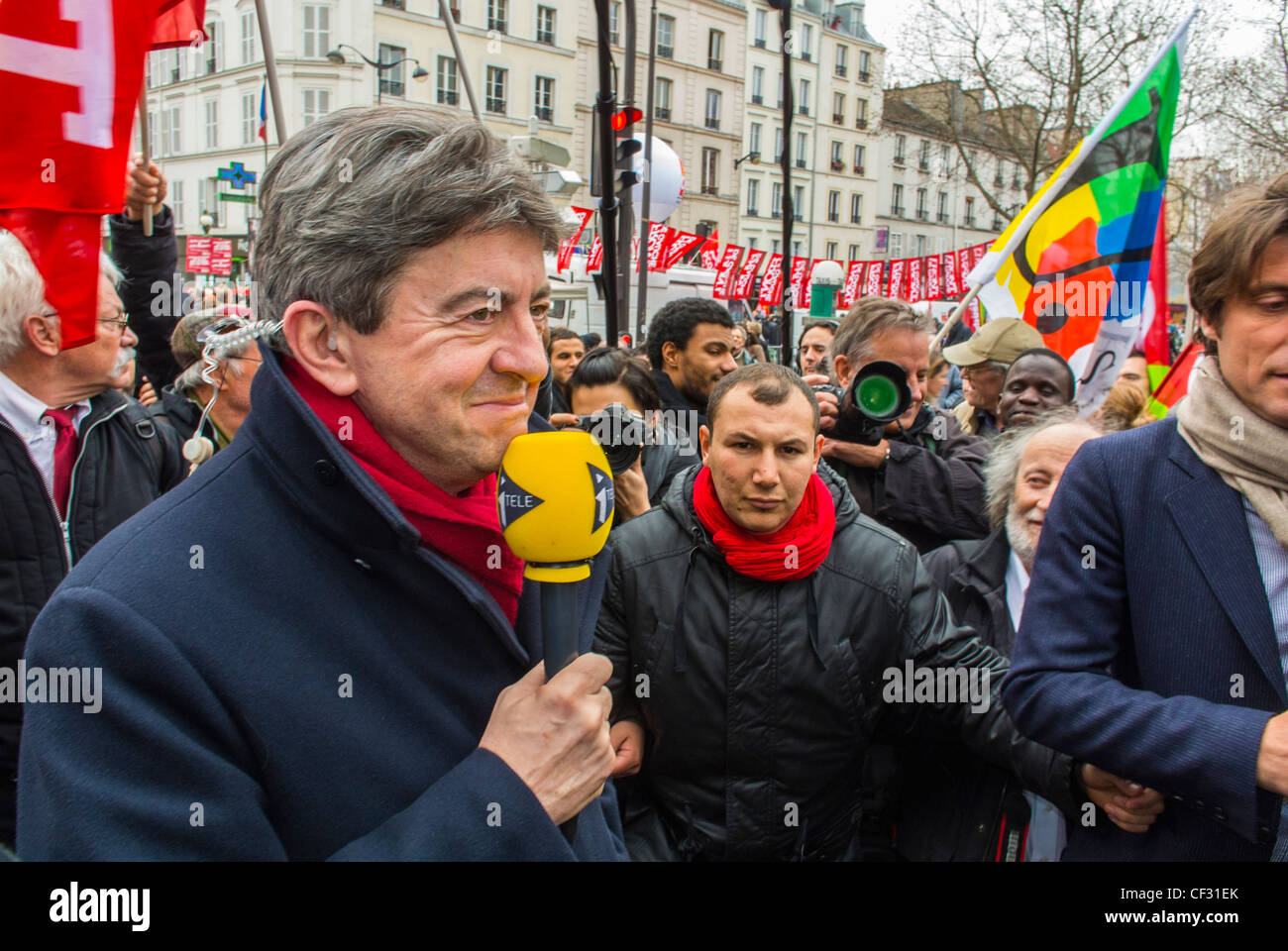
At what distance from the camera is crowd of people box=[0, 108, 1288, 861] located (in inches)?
46.8

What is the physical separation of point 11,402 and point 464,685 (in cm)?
207

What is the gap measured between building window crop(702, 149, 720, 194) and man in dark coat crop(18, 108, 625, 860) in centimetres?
4477

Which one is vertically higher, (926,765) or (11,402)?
(11,402)

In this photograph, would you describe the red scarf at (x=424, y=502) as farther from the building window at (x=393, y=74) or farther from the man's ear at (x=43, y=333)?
the building window at (x=393, y=74)

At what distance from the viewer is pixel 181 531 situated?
4.06 ft

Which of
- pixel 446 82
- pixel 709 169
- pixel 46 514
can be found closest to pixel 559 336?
pixel 46 514

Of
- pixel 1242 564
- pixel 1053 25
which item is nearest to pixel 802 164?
pixel 1053 25

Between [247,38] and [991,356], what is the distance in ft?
120

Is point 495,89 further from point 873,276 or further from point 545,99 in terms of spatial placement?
point 873,276

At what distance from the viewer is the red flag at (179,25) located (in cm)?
312

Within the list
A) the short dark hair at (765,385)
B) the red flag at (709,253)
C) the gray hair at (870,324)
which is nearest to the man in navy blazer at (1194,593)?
the short dark hair at (765,385)

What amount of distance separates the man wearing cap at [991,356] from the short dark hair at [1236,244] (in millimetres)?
2691

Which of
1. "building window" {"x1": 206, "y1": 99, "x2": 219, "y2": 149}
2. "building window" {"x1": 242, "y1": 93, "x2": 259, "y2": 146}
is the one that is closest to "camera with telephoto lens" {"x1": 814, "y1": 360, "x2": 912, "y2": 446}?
"building window" {"x1": 242, "y1": 93, "x2": 259, "y2": 146}

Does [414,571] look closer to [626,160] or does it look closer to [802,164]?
[626,160]
